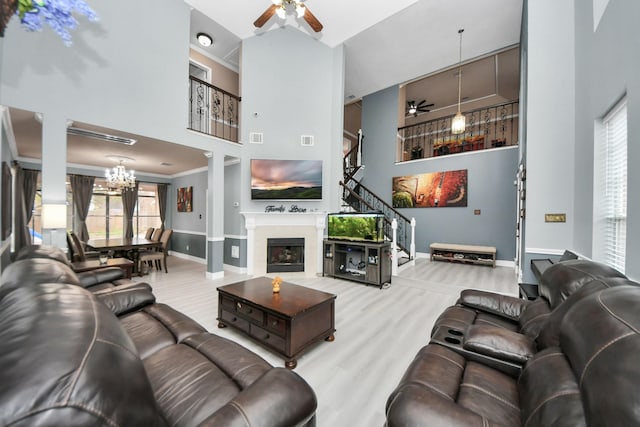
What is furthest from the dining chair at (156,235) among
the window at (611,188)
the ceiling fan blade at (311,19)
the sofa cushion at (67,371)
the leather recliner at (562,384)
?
the window at (611,188)

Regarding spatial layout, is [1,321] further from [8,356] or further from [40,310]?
[8,356]

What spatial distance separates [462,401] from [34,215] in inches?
332

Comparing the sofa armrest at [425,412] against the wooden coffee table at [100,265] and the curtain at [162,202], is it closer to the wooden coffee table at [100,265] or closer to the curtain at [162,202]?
the wooden coffee table at [100,265]

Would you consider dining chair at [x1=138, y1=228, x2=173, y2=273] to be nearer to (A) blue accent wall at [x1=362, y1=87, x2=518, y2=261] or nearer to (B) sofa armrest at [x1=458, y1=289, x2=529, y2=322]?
(B) sofa armrest at [x1=458, y1=289, x2=529, y2=322]

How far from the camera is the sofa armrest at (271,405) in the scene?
861 mm

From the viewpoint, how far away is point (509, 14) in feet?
15.9

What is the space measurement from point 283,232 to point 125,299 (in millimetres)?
3307

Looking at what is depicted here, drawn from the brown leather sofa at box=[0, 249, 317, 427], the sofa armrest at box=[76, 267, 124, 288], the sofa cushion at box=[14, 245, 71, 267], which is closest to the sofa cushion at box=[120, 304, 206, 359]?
the brown leather sofa at box=[0, 249, 317, 427]

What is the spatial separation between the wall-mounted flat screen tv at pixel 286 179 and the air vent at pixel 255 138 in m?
0.48

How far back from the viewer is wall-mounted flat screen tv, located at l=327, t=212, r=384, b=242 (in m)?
4.55

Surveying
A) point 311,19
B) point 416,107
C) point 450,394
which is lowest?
point 450,394

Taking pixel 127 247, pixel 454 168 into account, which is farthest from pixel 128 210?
pixel 454 168

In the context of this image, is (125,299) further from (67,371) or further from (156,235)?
(156,235)

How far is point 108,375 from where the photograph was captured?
584 mm
